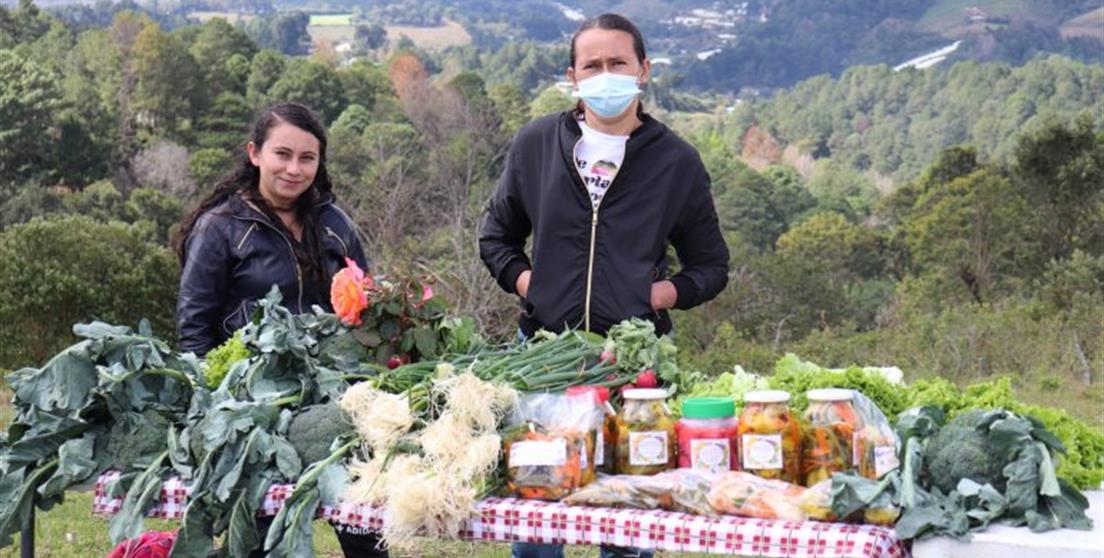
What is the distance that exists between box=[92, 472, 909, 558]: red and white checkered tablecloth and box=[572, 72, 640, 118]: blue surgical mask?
134 cm

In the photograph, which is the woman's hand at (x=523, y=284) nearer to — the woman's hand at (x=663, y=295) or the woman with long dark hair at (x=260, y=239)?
the woman's hand at (x=663, y=295)

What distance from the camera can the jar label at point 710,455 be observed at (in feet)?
10.3

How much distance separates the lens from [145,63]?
77.0 m

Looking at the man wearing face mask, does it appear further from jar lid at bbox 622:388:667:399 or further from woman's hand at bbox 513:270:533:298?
jar lid at bbox 622:388:667:399

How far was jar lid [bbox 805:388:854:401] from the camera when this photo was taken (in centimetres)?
311

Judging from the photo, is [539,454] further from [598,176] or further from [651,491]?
[598,176]

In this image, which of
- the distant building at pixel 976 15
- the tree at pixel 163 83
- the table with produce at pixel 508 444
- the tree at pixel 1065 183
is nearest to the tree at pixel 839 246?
the tree at pixel 1065 183

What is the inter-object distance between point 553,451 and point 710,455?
340mm

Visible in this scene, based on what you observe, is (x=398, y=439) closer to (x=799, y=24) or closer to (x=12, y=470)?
(x=12, y=470)

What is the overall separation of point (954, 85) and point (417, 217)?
7072cm

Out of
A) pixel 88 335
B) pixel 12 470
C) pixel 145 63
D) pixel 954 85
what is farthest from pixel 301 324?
pixel 954 85

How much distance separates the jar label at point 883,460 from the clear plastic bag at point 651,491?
34 centimetres

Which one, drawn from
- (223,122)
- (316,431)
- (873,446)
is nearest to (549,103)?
(223,122)

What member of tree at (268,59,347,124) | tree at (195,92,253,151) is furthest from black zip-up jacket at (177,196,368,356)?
tree at (268,59,347,124)
